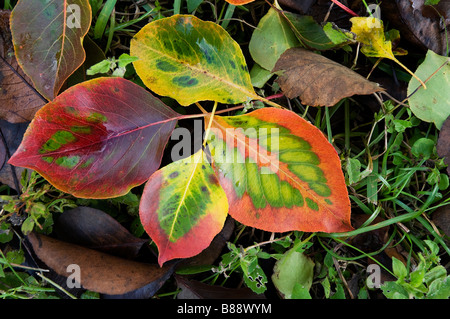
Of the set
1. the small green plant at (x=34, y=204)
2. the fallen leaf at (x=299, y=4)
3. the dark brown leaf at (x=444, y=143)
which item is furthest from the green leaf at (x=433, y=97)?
the small green plant at (x=34, y=204)

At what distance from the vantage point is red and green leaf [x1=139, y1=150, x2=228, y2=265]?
35.6 inches

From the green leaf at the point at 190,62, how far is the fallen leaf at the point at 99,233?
1.20 ft

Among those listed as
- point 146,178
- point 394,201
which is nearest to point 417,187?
point 394,201

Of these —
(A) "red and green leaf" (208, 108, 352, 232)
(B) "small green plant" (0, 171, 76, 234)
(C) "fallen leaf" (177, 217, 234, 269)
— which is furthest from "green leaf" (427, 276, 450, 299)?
(B) "small green plant" (0, 171, 76, 234)

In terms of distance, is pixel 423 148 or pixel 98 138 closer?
pixel 98 138

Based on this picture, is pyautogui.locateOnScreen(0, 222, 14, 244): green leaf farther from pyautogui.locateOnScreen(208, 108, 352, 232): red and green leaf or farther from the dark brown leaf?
the dark brown leaf

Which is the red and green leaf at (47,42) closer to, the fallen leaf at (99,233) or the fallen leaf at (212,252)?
the fallen leaf at (99,233)

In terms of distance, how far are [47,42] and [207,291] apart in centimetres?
72

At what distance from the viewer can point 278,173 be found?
3.05 ft

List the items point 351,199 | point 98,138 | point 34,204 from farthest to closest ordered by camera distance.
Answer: point 351,199 < point 34,204 < point 98,138

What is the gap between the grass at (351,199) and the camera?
1.05 meters

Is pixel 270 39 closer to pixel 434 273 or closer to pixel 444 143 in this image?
pixel 444 143

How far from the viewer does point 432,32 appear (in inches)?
41.1

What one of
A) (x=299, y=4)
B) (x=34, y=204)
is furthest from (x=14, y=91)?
(x=299, y=4)
